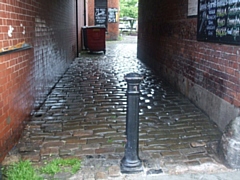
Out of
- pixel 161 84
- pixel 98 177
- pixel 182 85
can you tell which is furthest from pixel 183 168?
pixel 161 84

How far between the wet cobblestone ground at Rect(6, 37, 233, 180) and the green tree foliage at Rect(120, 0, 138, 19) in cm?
3386

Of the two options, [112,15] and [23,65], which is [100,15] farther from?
[23,65]

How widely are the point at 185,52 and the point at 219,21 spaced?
178 centimetres

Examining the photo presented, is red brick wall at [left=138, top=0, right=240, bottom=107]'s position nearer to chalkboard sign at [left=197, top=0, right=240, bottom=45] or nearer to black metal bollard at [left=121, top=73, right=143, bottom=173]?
chalkboard sign at [left=197, top=0, right=240, bottom=45]

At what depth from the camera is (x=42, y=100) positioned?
6.01 m

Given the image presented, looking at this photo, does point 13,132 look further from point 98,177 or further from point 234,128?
point 234,128

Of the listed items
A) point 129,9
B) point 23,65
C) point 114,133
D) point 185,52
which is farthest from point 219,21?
point 129,9

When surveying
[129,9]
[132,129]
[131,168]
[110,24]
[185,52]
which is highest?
[129,9]

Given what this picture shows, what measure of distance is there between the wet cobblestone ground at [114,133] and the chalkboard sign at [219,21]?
1.32 meters

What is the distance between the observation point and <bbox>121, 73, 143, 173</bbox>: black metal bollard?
3307mm

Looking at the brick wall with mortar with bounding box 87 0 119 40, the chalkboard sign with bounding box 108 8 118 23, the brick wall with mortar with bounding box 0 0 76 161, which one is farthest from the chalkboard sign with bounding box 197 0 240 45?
the brick wall with mortar with bounding box 87 0 119 40

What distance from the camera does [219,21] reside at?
472cm

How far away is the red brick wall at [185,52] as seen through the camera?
4395 mm

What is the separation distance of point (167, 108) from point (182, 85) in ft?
3.79
